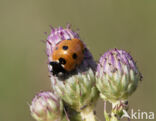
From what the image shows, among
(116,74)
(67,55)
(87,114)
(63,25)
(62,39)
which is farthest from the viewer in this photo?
(63,25)

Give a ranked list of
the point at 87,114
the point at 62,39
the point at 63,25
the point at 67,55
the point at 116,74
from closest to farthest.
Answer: the point at 116,74 → the point at 67,55 → the point at 62,39 → the point at 87,114 → the point at 63,25

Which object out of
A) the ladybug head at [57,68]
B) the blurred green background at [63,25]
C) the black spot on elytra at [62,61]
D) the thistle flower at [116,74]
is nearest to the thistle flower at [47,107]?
the ladybug head at [57,68]

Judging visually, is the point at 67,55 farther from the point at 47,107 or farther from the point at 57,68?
the point at 47,107

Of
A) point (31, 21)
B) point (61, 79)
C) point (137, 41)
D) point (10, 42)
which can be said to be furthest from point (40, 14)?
point (61, 79)

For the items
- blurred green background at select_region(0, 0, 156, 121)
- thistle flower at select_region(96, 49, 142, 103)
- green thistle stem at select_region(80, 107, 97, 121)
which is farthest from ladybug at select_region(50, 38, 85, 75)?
blurred green background at select_region(0, 0, 156, 121)

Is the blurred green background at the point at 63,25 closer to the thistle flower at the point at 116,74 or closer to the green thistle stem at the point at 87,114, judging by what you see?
the green thistle stem at the point at 87,114

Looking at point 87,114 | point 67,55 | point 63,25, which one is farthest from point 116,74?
point 63,25
